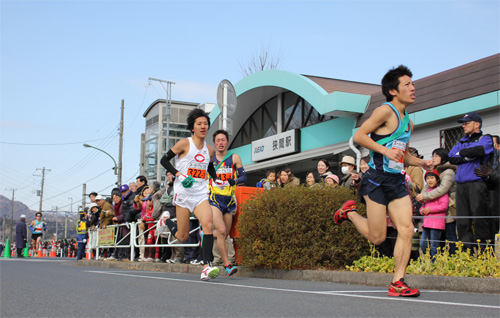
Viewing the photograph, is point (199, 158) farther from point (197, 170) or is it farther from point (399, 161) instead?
point (399, 161)

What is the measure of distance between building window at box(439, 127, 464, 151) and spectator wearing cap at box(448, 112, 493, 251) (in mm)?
7334

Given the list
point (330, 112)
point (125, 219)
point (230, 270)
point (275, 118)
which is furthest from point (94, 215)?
point (275, 118)

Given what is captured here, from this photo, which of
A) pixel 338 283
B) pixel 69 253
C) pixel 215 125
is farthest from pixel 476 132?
pixel 69 253

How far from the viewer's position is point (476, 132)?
852 centimetres

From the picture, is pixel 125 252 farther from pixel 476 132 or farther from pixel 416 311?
pixel 416 311

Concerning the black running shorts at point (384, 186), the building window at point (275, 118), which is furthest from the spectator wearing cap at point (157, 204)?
the building window at point (275, 118)

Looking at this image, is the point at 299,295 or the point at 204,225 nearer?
the point at 299,295

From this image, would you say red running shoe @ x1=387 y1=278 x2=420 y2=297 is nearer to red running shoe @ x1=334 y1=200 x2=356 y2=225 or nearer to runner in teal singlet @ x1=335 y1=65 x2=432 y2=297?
runner in teal singlet @ x1=335 y1=65 x2=432 y2=297

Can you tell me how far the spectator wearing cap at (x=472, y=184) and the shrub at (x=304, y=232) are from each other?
1.41m

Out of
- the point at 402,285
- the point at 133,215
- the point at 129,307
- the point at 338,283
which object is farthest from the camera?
the point at 133,215

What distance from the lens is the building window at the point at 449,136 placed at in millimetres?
15600

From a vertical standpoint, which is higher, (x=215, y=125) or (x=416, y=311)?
(x=215, y=125)

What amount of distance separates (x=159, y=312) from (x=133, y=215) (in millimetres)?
10790

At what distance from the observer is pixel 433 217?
8695 millimetres
